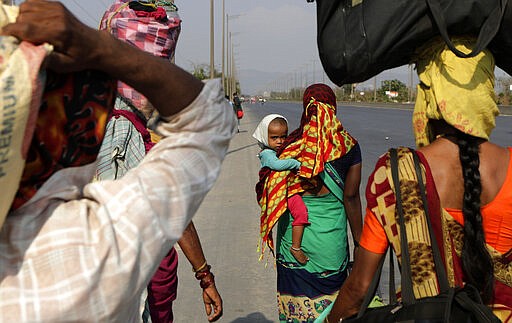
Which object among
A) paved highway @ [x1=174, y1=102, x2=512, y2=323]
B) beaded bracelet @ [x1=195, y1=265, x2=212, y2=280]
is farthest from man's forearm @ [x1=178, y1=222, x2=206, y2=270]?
paved highway @ [x1=174, y1=102, x2=512, y2=323]

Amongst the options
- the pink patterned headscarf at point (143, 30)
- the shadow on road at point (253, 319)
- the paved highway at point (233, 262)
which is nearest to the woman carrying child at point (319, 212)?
the shadow on road at point (253, 319)

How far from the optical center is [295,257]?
12.1ft

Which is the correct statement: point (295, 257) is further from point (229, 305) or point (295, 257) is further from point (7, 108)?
point (7, 108)

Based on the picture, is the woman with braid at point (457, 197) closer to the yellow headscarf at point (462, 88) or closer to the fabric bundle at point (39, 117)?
the yellow headscarf at point (462, 88)

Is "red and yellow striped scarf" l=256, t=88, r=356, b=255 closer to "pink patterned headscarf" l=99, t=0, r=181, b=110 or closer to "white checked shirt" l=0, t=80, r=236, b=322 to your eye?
"pink patterned headscarf" l=99, t=0, r=181, b=110

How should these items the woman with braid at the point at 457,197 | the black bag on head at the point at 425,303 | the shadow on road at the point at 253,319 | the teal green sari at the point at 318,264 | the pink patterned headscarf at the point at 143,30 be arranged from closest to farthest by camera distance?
the black bag on head at the point at 425,303 < the woman with braid at the point at 457,197 < the pink patterned headscarf at the point at 143,30 < the teal green sari at the point at 318,264 < the shadow on road at the point at 253,319

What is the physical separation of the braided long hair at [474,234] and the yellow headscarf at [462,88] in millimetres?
96

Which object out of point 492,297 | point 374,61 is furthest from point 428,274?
point 374,61

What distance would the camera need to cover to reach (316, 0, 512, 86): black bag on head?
1928mm

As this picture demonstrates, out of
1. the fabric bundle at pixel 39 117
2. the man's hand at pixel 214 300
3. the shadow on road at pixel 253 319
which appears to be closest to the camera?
the fabric bundle at pixel 39 117

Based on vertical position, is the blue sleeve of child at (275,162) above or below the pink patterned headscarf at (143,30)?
below

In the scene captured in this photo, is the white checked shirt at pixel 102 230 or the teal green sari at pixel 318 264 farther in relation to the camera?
the teal green sari at pixel 318 264

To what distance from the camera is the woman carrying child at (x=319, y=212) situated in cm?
364

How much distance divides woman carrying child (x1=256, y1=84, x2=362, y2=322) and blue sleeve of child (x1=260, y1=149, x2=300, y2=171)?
1.6 inches
